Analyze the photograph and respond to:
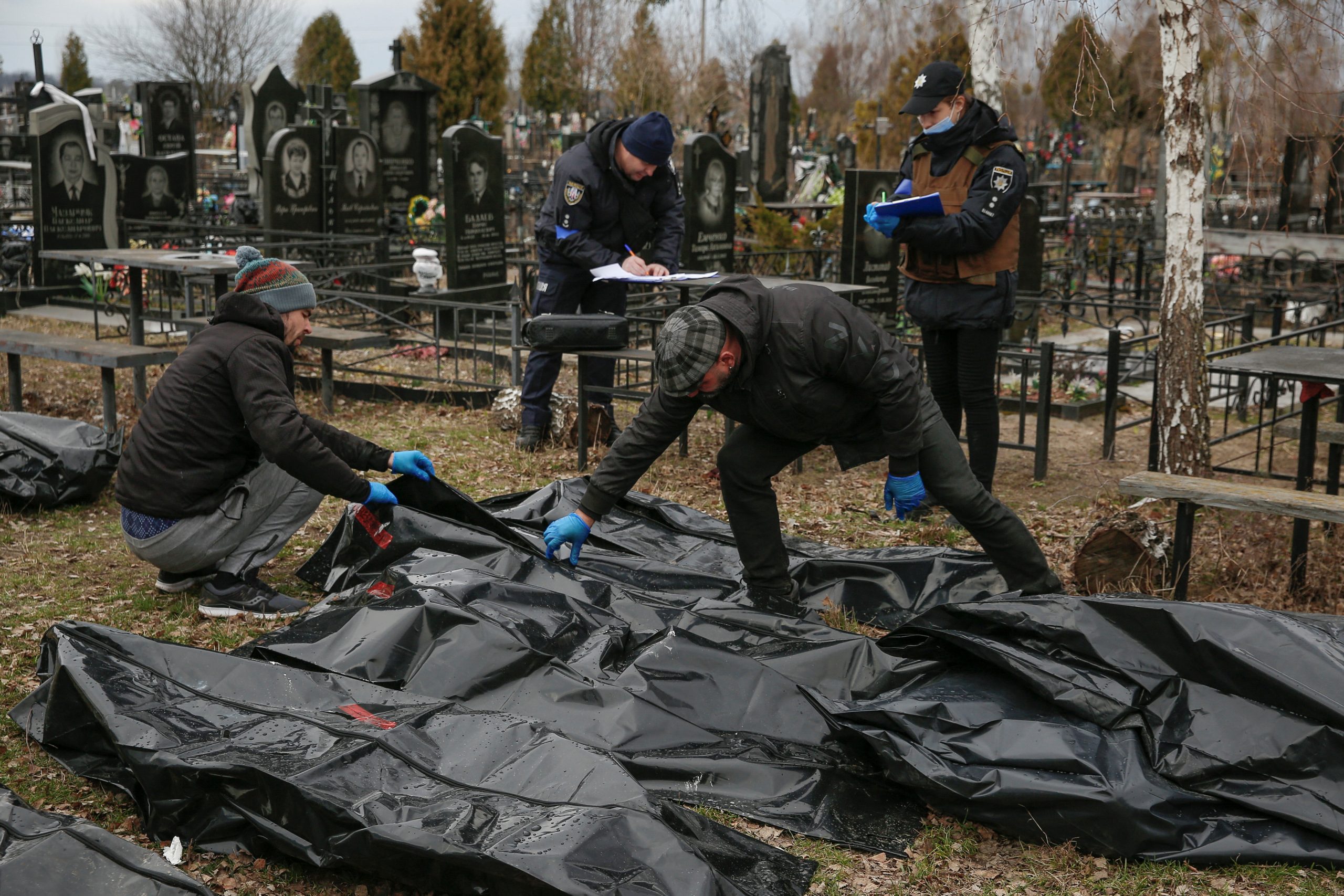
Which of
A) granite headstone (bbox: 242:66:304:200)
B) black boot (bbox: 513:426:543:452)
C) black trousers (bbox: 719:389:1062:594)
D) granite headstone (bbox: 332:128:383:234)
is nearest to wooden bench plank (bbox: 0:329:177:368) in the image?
black boot (bbox: 513:426:543:452)

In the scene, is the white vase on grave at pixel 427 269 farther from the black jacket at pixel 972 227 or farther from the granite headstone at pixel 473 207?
the black jacket at pixel 972 227

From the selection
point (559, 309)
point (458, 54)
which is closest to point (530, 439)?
point (559, 309)

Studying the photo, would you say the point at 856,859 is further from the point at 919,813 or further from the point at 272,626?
the point at 272,626

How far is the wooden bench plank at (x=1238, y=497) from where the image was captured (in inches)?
139

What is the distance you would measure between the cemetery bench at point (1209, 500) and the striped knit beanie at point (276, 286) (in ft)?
9.15

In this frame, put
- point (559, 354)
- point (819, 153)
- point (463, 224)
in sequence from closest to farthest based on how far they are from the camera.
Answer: point (559, 354)
point (463, 224)
point (819, 153)

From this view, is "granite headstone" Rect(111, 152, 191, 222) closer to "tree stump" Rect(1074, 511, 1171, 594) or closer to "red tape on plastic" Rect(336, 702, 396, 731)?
"red tape on plastic" Rect(336, 702, 396, 731)

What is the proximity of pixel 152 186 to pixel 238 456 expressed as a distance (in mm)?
10437

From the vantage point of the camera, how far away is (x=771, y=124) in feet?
58.6

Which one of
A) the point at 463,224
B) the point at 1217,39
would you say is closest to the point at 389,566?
the point at 1217,39

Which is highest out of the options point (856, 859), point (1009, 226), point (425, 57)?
point (425, 57)

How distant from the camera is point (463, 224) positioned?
10953 mm

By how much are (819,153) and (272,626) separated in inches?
967

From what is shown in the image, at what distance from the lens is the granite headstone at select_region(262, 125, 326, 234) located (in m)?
11.9
